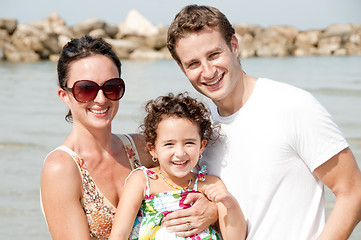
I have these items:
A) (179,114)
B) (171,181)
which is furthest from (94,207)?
(179,114)

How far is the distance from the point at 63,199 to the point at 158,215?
604mm

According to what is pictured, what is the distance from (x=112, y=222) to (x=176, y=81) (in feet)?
59.5

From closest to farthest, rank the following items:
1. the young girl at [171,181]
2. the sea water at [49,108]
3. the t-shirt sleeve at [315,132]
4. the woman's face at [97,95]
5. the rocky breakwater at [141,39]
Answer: the t-shirt sleeve at [315,132] < the young girl at [171,181] < the woman's face at [97,95] < the sea water at [49,108] < the rocky breakwater at [141,39]

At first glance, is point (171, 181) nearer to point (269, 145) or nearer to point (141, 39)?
point (269, 145)

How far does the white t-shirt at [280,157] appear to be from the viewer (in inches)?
112

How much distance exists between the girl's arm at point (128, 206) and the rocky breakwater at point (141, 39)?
2669 cm

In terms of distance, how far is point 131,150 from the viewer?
3656 mm

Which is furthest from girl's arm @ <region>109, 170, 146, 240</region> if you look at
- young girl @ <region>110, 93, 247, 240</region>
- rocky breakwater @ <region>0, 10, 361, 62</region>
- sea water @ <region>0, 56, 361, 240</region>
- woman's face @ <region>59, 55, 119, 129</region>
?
rocky breakwater @ <region>0, 10, 361, 62</region>

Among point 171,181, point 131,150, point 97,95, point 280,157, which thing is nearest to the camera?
point 280,157

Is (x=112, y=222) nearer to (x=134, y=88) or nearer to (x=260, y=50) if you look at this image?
(x=134, y=88)

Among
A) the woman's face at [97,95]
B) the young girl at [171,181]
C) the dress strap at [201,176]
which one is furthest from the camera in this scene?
the dress strap at [201,176]

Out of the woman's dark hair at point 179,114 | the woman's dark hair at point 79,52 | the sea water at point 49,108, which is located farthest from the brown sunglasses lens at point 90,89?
the sea water at point 49,108

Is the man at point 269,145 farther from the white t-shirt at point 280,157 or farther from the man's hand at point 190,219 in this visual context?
the man's hand at point 190,219

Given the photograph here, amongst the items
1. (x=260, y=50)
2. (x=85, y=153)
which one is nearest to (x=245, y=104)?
(x=85, y=153)
